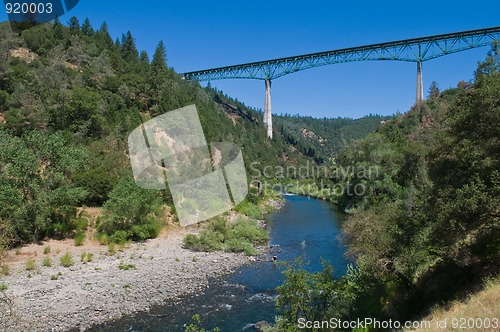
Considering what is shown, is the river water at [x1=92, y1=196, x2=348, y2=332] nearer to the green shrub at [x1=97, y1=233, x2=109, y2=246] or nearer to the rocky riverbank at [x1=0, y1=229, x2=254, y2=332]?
the rocky riverbank at [x1=0, y1=229, x2=254, y2=332]

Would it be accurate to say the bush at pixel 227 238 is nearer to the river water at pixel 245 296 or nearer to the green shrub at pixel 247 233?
the green shrub at pixel 247 233

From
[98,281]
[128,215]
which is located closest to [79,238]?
[128,215]

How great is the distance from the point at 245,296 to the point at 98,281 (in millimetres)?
6936

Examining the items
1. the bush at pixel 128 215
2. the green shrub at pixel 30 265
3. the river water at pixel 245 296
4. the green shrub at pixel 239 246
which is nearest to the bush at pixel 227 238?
the green shrub at pixel 239 246

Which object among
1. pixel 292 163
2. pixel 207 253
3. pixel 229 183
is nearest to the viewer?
pixel 207 253

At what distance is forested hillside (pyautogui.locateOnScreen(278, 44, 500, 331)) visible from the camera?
927 cm

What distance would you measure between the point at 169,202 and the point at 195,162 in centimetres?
430

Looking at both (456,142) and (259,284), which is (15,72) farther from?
(456,142)

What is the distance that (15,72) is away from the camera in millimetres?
38188

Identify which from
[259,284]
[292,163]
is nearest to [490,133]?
[259,284]

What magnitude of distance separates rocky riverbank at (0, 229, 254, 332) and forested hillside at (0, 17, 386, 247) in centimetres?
205

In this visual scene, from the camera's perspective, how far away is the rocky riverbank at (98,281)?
13.9m
